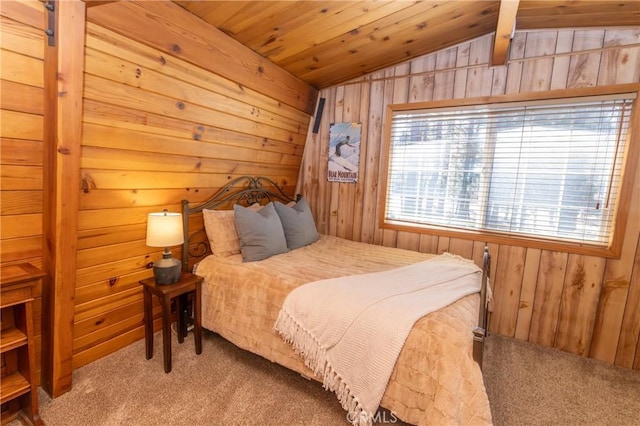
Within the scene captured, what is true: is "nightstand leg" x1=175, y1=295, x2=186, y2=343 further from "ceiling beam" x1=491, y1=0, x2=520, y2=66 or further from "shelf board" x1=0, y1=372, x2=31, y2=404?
"ceiling beam" x1=491, y1=0, x2=520, y2=66

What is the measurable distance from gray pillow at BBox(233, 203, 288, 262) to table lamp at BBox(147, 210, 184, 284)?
0.48m

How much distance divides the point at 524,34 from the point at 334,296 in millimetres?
2586

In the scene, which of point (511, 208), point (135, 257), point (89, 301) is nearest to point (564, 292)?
point (511, 208)

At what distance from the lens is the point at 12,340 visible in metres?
1.43

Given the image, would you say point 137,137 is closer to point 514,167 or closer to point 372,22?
point 372,22

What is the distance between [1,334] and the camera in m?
1.47

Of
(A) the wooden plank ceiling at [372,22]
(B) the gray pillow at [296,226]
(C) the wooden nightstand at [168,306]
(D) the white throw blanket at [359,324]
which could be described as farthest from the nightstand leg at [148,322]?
(A) the wooden plank ceiling at [372,22]

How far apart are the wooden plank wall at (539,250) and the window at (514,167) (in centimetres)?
14

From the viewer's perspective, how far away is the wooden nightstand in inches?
76.4

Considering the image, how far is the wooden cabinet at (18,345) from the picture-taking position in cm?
139

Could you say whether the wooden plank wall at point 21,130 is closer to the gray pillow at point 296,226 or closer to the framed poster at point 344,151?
the gray pillow at point 296,226

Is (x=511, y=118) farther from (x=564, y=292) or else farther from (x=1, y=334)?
(x=1, y=334)

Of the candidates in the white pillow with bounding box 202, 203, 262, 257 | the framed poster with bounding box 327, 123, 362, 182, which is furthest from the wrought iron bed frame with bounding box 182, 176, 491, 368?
the framed poster with bounding box 327, 123, 362, 182

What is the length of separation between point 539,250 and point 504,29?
171 cm
